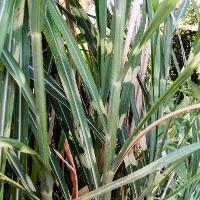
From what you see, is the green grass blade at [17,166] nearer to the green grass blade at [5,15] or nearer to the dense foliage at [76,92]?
the dense foliage at [76,92]

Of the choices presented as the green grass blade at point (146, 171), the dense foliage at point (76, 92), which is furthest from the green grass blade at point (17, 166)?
the green grass blade at point (146, 171)

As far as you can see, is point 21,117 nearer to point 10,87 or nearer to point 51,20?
point 10,87

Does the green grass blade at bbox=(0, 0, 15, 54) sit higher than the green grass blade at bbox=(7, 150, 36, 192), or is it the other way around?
the green grass blade at bbox=(0, 0, 15, 54)

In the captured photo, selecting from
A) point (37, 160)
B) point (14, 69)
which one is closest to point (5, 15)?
point (14, 69)

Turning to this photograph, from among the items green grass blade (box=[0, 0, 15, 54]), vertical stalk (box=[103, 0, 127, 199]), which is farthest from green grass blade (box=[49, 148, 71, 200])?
green grass blade (box=[0, 0, 15, 54])

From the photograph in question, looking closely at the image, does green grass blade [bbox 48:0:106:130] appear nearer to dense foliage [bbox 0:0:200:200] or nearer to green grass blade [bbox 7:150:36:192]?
dense foliage [bbox 0:0:200:200]

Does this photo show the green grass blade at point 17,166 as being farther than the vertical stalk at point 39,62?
Yes

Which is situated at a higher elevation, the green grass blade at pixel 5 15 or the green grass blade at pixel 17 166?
the green grass blade at pixel 5 15

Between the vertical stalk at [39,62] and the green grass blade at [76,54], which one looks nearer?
the vertical stalk at [39,62]

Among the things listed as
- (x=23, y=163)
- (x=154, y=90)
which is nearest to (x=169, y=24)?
(x=154, y=90)

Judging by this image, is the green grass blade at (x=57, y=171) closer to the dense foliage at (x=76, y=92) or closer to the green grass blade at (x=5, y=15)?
the dense foliage at (x=76, y=92)

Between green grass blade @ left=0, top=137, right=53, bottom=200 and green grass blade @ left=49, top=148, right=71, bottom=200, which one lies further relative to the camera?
green grass blade @ left=49, top=148, right=71, bottom=200
